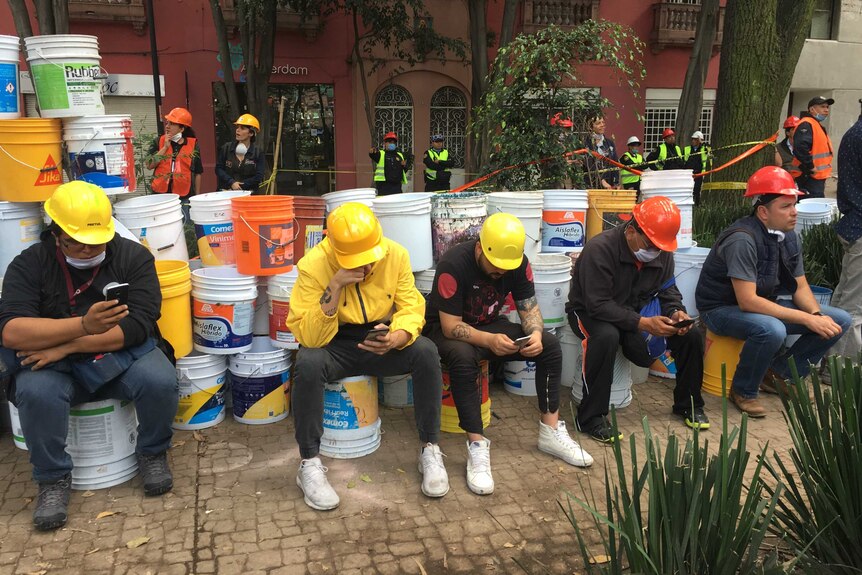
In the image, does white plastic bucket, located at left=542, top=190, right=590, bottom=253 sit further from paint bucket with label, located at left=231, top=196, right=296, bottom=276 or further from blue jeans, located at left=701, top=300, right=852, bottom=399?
paint bucket with label, located at left=231, top=196, right=296, bottom=276

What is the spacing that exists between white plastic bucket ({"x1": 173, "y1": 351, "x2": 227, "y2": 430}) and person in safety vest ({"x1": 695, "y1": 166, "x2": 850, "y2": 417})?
332 cm

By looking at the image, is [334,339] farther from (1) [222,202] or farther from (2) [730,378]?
(2) [730,378]

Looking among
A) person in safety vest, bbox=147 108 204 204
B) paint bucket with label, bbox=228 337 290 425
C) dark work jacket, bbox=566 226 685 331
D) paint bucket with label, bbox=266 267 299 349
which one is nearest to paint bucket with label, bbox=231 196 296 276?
paint bucket with label, bbox=266 267 299 349

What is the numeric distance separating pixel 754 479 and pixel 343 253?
2.09 m

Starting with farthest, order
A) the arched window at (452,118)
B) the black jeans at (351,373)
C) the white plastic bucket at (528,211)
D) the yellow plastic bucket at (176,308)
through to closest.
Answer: the arched window at (452,118) < the white plastic bucket at (528,211) < the yellow plastic bucket at (176,308) < the black jeans at (351,373)

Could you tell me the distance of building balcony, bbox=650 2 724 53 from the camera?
17.7 m

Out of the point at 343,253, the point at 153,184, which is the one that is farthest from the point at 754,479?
the point at 153,184

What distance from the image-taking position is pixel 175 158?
6.62 m

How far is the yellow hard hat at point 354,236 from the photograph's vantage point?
342 cm

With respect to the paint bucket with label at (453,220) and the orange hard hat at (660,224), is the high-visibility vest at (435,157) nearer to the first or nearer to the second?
the paint bucket with label at (453,220)

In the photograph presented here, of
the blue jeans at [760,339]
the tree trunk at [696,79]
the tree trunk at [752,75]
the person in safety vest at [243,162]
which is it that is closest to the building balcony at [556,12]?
the tree trunk at [696,79]

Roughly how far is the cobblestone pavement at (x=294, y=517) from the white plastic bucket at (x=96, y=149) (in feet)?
5.49

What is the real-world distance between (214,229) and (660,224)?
294 centimetres

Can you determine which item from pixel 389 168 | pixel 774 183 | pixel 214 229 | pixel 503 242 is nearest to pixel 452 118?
pixel 389 168
